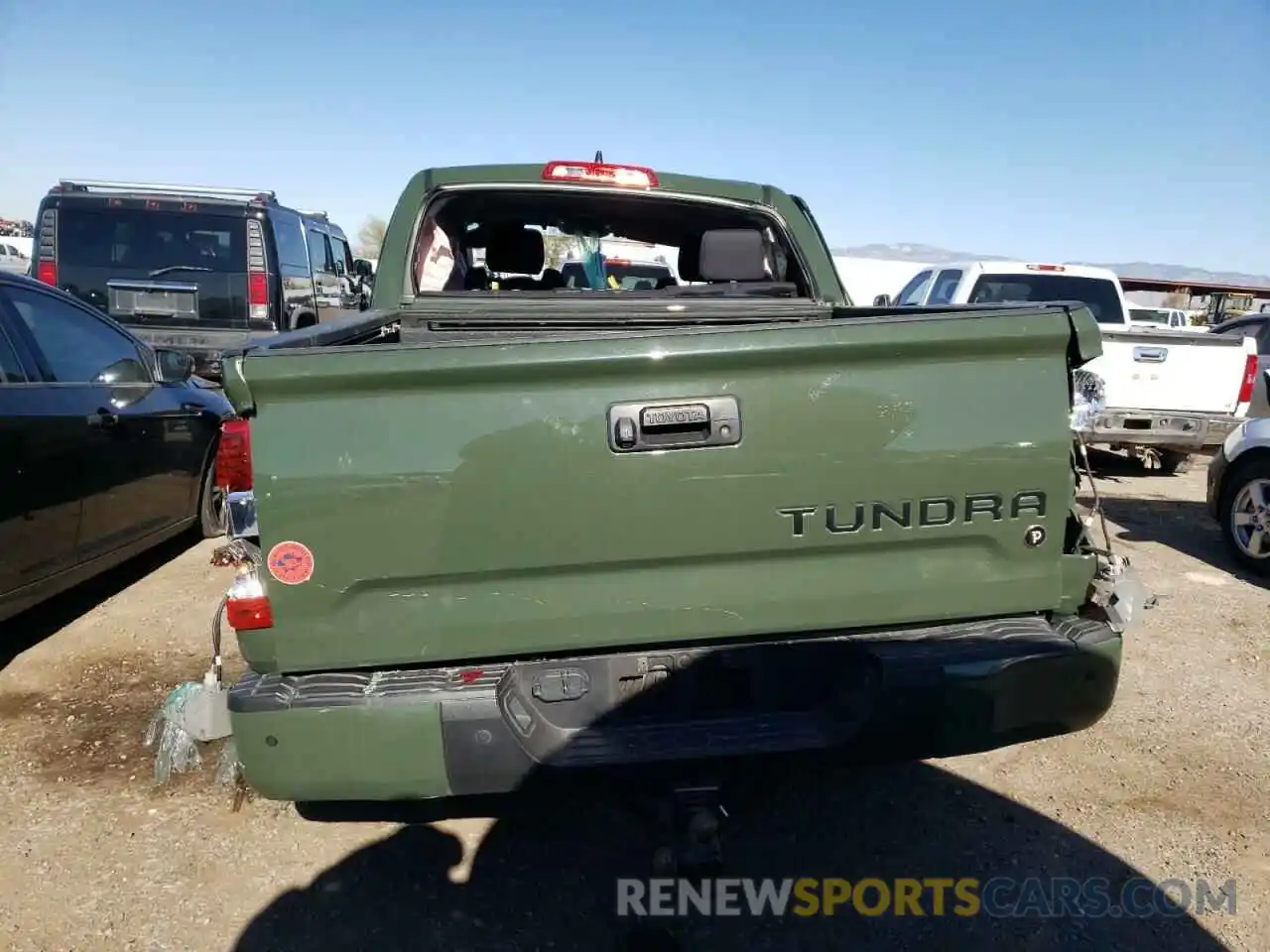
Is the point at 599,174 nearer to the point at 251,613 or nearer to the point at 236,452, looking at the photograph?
the point at 236,452

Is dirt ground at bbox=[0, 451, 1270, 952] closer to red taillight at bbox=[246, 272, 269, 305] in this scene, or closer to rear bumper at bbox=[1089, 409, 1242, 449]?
rear bumper at bbox=[1089, 409, 1242, 449]

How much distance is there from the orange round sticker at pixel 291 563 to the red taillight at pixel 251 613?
96 mm

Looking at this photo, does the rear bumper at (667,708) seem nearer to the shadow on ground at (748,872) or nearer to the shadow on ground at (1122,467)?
the shadow on ground at (748,872)

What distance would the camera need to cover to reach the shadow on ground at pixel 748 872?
8.41 feet

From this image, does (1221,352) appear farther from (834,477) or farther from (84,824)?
(84,824)

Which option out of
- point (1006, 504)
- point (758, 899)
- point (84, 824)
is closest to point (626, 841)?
point (758, 899)

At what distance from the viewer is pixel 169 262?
31.2ft

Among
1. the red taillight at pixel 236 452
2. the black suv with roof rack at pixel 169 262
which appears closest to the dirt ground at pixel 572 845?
the red taillight at pixel 236 452

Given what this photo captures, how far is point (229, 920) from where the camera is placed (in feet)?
8.63

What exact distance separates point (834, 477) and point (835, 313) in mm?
1821

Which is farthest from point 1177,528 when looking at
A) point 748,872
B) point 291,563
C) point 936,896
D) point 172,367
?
point 172,367

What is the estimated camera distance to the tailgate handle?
2.14 meters

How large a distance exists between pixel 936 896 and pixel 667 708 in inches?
47.3

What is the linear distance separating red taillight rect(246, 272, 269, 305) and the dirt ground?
626 centimetres
